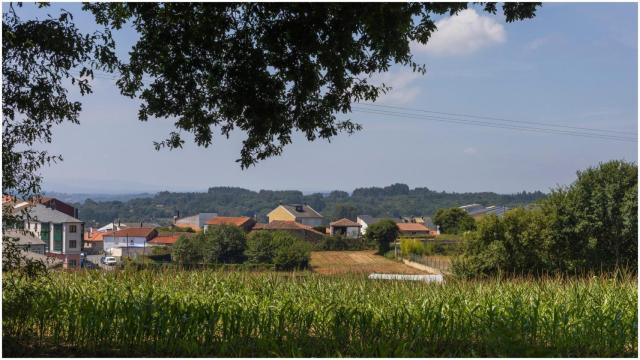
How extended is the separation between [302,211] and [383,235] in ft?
26.1

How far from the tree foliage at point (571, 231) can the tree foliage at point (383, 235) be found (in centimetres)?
377

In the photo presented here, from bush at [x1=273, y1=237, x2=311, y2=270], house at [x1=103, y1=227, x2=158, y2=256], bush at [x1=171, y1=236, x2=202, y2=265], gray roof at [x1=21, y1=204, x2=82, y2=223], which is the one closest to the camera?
gray roof at [x1=21, y1=204, x2=82, y2=223]

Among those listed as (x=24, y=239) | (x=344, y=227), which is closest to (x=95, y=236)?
(x=344, y=227)

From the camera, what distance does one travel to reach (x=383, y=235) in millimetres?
27500

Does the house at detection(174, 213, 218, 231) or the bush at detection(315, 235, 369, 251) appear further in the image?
the house at detection(174, 213, 218, 231)

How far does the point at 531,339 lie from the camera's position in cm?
674

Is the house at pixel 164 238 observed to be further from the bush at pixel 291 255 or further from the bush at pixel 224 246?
the bush at pixel 291 255

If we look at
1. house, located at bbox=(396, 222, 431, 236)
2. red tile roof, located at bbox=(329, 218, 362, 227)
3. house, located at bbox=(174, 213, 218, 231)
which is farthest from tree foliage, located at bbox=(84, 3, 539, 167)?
house, located at bbox=(396, 222, 431, 236)

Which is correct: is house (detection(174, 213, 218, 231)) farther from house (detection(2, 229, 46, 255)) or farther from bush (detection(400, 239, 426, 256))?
house (detection(2, 229, 46, 255))

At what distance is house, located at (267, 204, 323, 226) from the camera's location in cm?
2875

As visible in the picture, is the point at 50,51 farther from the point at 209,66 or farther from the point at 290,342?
the point at 290,342

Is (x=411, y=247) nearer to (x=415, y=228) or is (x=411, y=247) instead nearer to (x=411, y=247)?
(x=411, y=247)

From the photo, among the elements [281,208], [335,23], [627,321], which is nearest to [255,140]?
[335,23]

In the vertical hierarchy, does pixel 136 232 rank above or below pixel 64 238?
below
